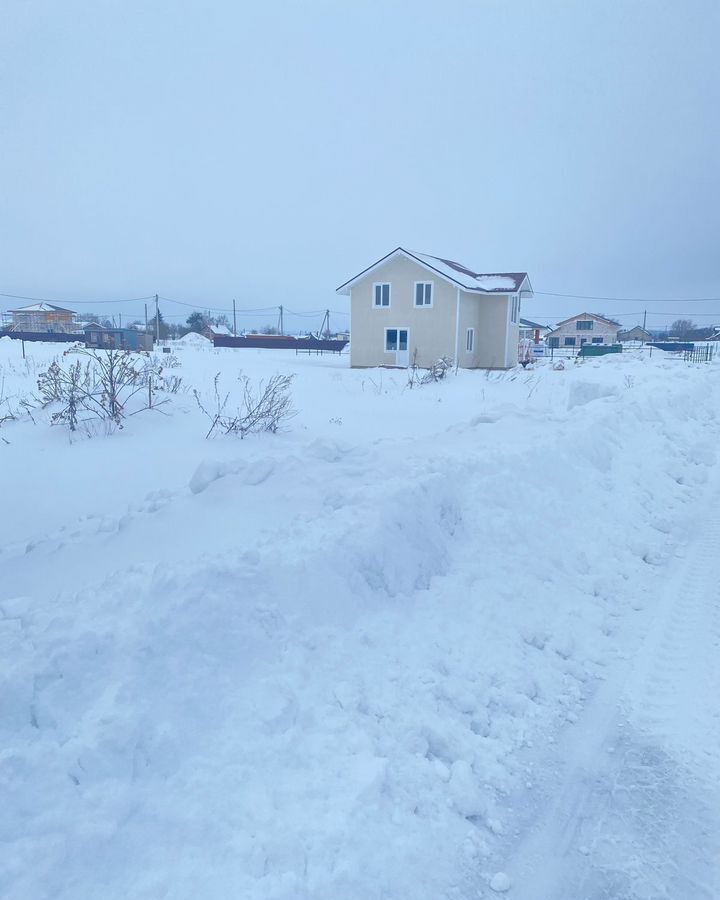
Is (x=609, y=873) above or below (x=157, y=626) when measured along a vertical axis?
below

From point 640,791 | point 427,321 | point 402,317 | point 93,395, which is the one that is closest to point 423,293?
point 427,321

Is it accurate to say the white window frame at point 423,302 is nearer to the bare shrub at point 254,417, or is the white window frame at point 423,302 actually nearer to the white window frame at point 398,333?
the white window frame at point 398,333

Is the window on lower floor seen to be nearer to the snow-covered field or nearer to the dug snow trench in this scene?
the snow-covered field

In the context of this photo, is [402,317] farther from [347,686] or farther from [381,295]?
[347,686]

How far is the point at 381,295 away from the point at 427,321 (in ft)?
9.23

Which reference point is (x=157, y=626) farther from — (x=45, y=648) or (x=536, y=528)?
(x=536, y=528)

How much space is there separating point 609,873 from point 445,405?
1073 centimetres

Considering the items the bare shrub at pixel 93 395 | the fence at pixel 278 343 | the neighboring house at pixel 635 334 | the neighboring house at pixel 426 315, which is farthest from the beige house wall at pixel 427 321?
the neighboring house at pixel 635 334

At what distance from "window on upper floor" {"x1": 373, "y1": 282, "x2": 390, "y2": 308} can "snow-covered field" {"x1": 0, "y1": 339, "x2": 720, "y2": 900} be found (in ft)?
78.2

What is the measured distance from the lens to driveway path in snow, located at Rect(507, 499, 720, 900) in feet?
8.13

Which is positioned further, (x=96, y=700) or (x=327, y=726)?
(x=327, y=726)

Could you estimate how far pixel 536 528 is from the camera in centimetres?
558

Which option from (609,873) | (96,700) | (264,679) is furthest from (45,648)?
(609,873)

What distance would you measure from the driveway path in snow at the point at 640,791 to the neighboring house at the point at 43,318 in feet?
254
